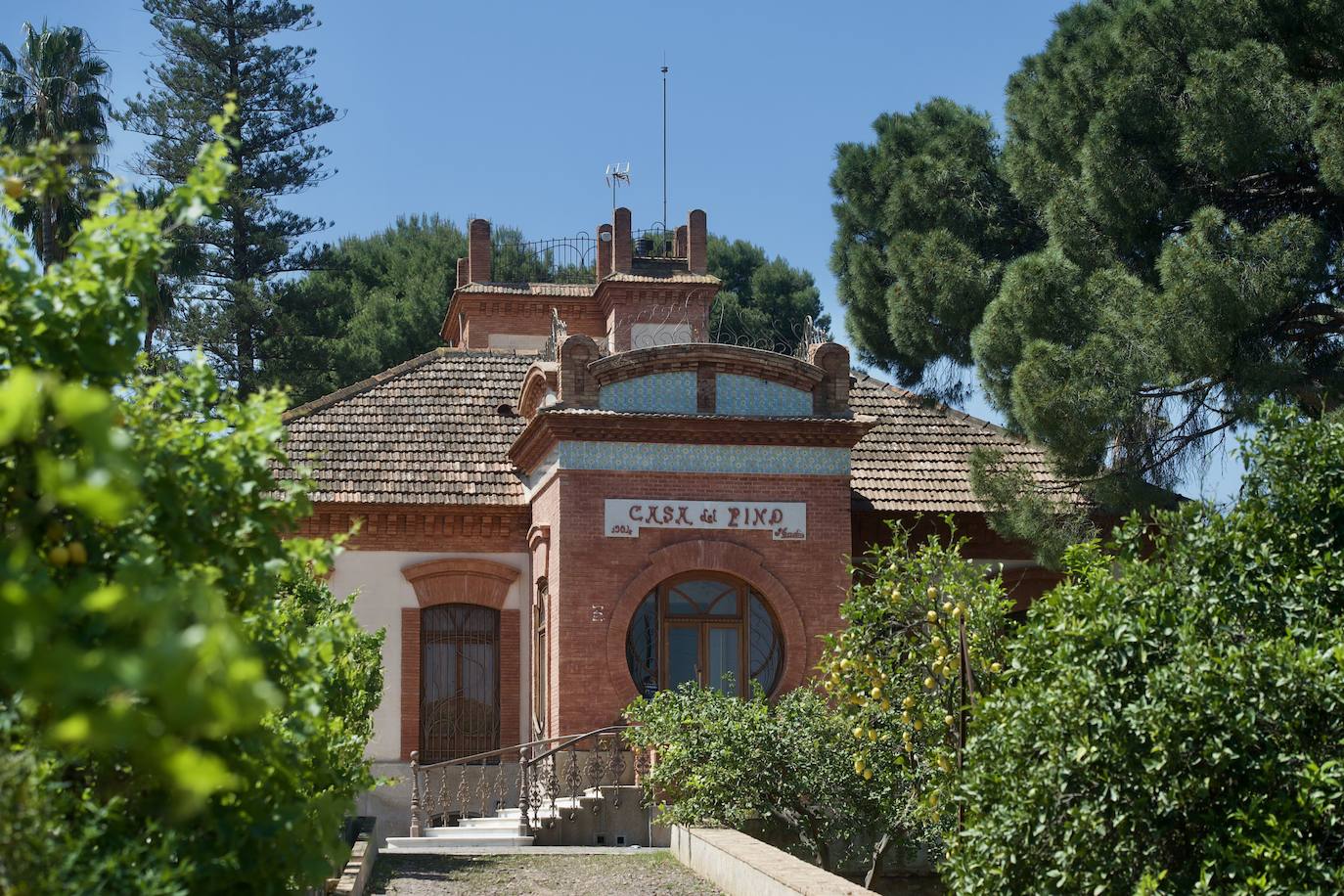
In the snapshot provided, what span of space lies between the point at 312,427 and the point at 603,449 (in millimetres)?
5763

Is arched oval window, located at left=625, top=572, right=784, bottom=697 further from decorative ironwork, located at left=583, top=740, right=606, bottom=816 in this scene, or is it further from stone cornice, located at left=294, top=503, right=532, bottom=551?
stone cornice, located at left=294, top=503, right=532, bottom=551

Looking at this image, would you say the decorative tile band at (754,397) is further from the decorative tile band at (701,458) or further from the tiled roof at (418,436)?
the tiled roof at (418,436)

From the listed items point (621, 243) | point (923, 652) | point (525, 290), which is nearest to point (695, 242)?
point (621, 243)

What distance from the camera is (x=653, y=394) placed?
→ 19.5m

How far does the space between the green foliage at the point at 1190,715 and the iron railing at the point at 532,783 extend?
1036cm

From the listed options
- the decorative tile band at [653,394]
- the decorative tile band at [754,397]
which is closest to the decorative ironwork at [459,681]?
the decorative tile band at [653,394]

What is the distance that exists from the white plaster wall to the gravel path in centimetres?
514

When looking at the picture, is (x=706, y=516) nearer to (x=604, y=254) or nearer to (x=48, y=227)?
(x=48, y=227)

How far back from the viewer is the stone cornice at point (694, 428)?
19094 mm

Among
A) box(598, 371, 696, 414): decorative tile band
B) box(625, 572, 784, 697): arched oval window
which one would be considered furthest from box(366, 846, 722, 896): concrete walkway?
box(598, 371, 696, 414): decorative tile band

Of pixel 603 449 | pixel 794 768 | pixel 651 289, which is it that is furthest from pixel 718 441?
pixel 651 289

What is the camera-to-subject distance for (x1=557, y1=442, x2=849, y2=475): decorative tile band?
19.3 meters

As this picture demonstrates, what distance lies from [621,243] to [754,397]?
428 inches

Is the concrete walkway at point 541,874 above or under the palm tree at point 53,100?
under
